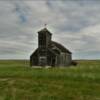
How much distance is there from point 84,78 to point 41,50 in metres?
39.4

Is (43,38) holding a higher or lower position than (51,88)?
higher

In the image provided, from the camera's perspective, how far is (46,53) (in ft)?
232

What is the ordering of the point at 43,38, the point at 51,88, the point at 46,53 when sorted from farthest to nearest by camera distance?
the point at 43,38, the point at 46,53, the point at 51,88

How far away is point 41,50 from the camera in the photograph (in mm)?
70938

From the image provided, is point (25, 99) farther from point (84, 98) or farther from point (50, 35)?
point (50, 35)

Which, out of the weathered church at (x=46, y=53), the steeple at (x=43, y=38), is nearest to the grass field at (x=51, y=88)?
the weathered church at (x=46, y=53)

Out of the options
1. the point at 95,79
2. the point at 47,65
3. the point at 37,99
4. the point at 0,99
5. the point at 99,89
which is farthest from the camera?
the point at 47,65

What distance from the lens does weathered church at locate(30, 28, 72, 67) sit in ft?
231

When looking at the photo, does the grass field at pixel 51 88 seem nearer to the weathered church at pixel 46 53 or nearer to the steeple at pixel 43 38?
the weathered church at pixel 46 53

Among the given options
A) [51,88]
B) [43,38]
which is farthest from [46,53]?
[51,88]

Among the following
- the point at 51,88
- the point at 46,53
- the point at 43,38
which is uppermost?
the point at 43,38

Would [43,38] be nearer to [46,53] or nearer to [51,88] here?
[46,53]

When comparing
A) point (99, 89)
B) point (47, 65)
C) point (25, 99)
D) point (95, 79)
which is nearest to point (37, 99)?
point (25, 99)

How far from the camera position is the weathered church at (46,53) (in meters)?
70.4
